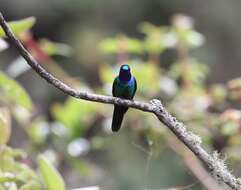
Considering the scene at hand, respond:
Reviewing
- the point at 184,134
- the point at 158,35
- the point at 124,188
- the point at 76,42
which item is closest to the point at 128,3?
the point at 76,42

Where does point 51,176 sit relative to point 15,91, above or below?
below

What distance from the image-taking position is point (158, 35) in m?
3.42

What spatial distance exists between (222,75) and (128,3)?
52.3 inches

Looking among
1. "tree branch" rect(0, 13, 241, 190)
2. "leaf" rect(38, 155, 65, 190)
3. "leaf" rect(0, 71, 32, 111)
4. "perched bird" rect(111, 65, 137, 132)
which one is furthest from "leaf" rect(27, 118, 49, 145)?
"tree branch" rect(0, 13, 241, 190)

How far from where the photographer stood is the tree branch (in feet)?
5.34

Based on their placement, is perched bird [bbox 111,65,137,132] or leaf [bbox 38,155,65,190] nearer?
leaf [bbox 38,155,65,190]

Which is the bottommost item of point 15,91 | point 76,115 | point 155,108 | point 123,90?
point 155,108

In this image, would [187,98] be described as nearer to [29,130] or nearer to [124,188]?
[29,130]

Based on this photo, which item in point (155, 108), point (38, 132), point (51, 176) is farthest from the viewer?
point (38, 132)

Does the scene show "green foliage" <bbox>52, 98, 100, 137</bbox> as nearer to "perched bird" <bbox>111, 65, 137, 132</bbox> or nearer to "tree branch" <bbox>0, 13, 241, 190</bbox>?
"perched bird" <bbox>111, 65, 137, 132</bbox>

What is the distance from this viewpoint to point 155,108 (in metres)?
1.72

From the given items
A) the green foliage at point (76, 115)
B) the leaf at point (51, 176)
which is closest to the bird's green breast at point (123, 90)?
the leaf at point (51, 176)

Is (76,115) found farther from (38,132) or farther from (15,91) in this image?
(15,91)

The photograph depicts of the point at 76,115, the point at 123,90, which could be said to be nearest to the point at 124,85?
the point at 123,90
